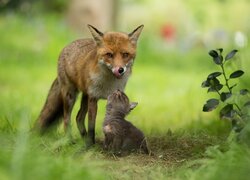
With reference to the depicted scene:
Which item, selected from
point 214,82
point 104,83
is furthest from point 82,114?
point 214,82

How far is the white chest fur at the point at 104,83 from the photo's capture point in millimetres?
7316

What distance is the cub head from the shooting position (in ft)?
22.6

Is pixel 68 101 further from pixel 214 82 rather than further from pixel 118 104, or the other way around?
pixel 214 82

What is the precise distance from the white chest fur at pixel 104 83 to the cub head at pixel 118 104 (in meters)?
0.34

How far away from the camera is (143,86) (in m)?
14.9

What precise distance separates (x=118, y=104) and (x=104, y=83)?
51cm

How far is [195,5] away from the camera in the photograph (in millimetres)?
29000

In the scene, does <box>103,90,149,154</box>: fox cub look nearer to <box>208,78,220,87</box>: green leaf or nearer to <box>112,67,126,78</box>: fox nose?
<box>112,67,126,78</box>: fox nose

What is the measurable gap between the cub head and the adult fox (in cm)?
22

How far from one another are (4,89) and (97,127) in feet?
14.1

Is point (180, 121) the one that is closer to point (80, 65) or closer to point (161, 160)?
point (80, 65)

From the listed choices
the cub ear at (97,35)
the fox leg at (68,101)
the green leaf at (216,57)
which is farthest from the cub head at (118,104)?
the fox leg at (68,101)

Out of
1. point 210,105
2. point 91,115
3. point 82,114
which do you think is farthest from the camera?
point 82,114

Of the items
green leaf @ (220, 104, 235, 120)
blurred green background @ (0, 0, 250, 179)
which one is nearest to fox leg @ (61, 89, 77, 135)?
blurred green background @ (0, 0, 250, 179)
